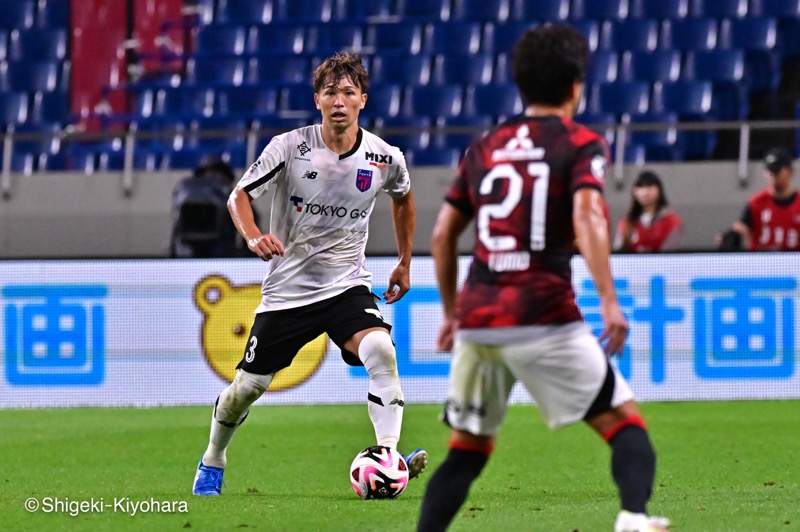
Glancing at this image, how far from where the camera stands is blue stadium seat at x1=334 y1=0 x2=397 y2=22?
17.4 meters

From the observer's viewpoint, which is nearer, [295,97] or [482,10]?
[295,97]

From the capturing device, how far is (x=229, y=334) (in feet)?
39.3

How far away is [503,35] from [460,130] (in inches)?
107

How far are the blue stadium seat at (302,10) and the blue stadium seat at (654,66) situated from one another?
3904 millimetres

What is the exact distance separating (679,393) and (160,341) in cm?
451

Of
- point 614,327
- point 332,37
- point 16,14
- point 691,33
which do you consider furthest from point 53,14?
point 614,327

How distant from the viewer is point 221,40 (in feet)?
58.1

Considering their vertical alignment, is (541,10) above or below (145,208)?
above

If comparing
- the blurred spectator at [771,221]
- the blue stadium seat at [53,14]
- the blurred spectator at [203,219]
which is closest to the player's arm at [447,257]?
the blurred spectator at [771,221]

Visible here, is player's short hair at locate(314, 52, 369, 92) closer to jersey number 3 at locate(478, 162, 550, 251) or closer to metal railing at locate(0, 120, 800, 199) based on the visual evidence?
jersey number 3 at locate(478, 162, 550, 251)

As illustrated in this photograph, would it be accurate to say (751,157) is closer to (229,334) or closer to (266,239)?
(229,334)

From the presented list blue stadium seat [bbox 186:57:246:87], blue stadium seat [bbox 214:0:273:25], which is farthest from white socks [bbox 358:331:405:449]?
blue stadium seat [bbox 214:0:273:25]

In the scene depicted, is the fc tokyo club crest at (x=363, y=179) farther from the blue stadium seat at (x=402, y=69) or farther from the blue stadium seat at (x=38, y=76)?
the blue stadium seat at (x=38, y=76)

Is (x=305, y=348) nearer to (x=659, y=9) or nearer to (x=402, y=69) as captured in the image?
(x=402, y=69)
